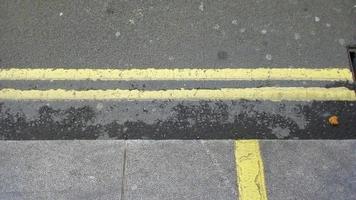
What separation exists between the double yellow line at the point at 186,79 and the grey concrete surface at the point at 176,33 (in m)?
0.07

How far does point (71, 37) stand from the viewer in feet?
13.7

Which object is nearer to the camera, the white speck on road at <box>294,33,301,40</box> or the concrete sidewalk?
the concrete sidewalk

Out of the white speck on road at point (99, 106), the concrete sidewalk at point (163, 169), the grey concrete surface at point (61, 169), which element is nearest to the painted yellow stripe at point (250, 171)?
the concrete sidewalk at point (163, 169)

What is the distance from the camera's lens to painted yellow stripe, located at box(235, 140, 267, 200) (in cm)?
326

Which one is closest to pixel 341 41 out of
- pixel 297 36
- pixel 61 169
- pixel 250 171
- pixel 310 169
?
pixel 297 36

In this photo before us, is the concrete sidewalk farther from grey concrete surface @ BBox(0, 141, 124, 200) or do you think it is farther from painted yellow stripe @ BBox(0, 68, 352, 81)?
painted yellow stripe @ BBox(0, 68, 352, 81)

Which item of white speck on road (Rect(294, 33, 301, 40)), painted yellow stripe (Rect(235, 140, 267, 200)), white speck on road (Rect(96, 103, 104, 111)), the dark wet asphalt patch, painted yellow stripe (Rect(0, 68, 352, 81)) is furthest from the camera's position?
white speck on road (Rect(294, 33, 301, 40))

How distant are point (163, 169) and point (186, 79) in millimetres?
841

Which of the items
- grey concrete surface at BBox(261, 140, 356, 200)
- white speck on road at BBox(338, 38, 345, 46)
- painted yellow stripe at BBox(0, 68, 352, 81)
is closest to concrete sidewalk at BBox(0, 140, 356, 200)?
grey concrete surface at BBox(261, 140, 356, 200)

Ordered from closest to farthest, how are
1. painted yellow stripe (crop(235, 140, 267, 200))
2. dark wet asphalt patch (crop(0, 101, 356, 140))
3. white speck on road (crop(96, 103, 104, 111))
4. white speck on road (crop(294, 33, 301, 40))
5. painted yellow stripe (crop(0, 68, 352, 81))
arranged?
painted yellow stripe (crop(235, 140, 267, 200)), dark wet asphalt patch (crop(0, 101, 356, 140)), white speck on road (crop(96, 103, 104, 111)), painted yellow stripe (crop(0, 68, 352, 81)), white speck on road (crop(294, 33, 301, 40))

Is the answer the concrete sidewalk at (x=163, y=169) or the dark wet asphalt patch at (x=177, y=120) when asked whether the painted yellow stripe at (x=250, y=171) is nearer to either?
the concrete sidewalk at (x=163, y=169)

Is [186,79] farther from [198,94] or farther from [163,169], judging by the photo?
[163,169]

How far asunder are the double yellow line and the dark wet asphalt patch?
0.19 feet

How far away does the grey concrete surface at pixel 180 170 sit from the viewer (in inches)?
129
